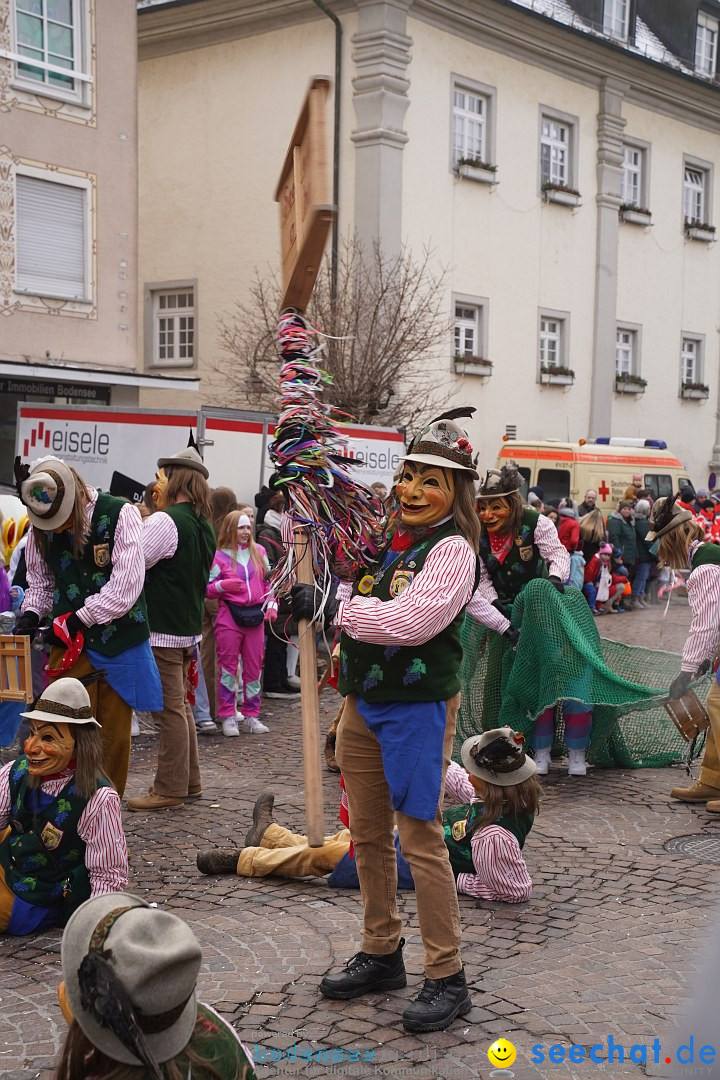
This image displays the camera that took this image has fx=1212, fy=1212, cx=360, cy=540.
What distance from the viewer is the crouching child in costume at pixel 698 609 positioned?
274 inches

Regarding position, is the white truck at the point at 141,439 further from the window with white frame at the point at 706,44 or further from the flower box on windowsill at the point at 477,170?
the window with white frame at the point at 706,44

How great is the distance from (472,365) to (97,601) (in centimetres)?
1815

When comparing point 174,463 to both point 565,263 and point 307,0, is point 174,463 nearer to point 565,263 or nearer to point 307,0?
point 307,0

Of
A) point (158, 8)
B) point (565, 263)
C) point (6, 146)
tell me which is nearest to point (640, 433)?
point (565, 263)

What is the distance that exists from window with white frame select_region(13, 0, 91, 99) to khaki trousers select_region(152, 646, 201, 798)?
12.8m

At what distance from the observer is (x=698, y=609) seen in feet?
23.0

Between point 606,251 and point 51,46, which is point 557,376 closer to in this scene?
point 606,251

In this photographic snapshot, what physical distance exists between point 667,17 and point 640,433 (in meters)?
10.2

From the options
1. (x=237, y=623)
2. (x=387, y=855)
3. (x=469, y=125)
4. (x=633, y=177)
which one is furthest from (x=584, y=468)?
(x=387, y=855)

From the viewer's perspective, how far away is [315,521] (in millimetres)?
4820

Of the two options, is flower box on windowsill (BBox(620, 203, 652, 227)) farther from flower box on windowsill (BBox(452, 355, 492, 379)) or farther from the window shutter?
the window shutter

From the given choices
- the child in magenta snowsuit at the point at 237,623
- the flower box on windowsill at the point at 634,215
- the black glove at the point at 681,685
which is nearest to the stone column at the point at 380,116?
the flower box on windowsill at the point at 634,215

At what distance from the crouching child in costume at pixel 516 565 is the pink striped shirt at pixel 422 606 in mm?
3429

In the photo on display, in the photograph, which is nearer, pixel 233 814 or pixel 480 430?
pixel 233 814
